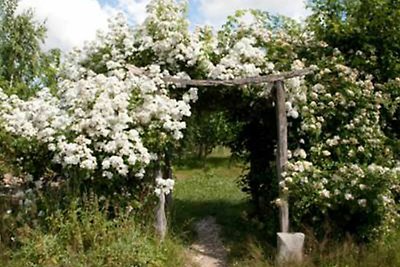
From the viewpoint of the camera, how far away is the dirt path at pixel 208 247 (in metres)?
8.26

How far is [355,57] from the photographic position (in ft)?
30.5

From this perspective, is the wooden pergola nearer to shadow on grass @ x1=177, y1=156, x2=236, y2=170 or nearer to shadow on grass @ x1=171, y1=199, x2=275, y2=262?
shadow on grass @ x1=171, y1=199, x2=275, y2=262

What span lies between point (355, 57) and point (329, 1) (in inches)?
49.7

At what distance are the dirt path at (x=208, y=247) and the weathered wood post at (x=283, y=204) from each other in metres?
0.99

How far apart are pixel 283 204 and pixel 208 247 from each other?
70.3 inches

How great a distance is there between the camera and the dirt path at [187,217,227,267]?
27.1 ft

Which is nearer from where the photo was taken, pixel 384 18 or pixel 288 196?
pixel 288 196

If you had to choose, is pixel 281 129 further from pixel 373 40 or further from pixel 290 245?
pixel 373 40

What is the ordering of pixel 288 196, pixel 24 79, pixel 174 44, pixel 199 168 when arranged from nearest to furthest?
pixel 288 196 → pixel 174 44 → pixel 24 79 → pixel 199 168

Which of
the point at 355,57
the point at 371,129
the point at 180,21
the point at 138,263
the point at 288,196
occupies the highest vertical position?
the point at 180,21

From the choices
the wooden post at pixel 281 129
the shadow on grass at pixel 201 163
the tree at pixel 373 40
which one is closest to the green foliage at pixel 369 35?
the tree at pixel 373 40

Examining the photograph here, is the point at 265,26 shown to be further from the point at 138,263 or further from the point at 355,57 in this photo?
the point at 138,263

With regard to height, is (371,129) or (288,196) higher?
(371,129)

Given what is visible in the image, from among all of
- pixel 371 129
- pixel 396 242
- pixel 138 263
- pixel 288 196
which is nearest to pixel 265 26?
pixel 371 129
